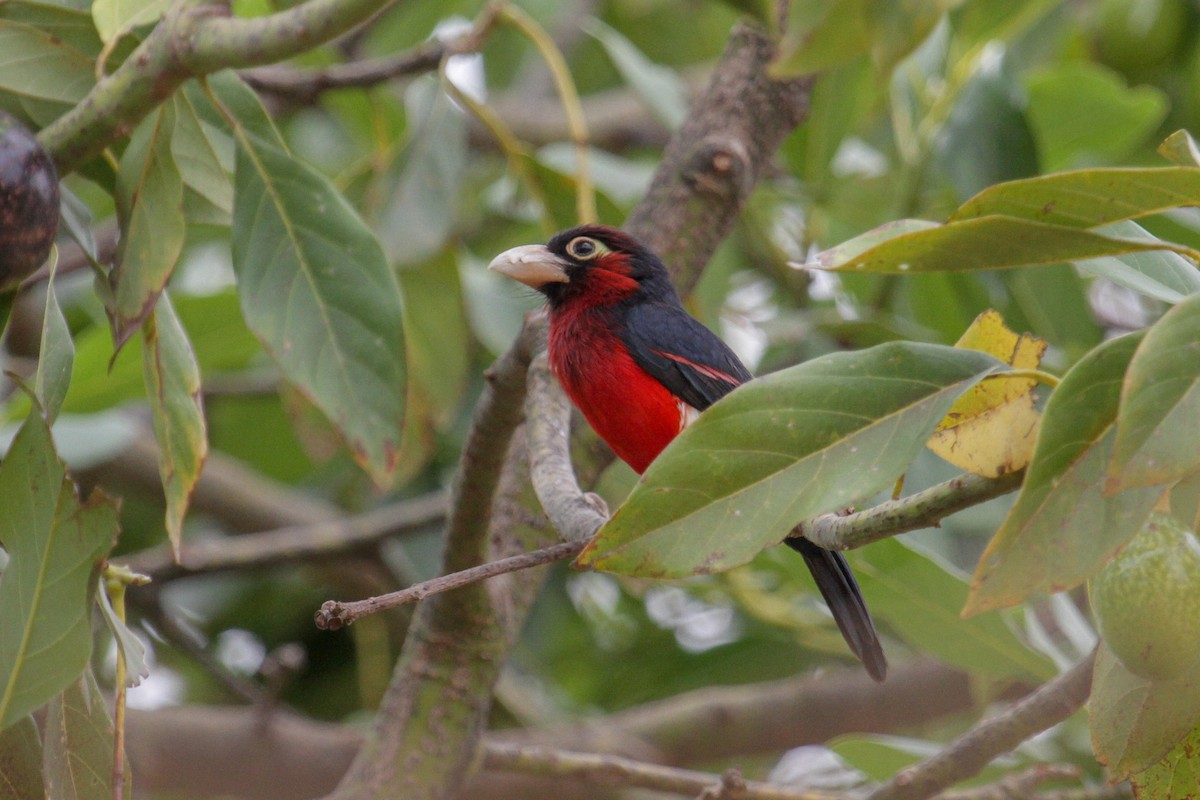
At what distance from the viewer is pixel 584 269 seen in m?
3.47

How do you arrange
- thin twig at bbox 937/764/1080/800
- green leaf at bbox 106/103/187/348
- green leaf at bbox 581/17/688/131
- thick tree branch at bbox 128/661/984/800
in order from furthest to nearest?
green leaf at bbox 581/17/688/131
thick tree branch at bbox 128/661/984/800
thin twig at bbox 937/764/1080/800
green leaf at bbox 106/103/187/348

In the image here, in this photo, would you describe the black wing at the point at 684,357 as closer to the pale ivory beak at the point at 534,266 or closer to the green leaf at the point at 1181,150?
the pale ivory beak at the point at 534,266

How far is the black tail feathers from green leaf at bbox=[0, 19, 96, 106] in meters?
1.55

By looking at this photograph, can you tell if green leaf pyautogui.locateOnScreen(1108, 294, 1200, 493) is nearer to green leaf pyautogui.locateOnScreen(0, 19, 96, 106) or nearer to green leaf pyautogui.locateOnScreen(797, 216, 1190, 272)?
Result: green leaf pyautogui.locateOnScreen(797, 216, 1190, 272)

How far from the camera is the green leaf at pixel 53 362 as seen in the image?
1876 mm

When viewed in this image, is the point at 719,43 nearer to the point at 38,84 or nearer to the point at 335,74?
the point at 335,74

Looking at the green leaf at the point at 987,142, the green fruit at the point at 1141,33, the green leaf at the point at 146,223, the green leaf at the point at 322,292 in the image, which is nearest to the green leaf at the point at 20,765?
the green leaf at the point at 146,223

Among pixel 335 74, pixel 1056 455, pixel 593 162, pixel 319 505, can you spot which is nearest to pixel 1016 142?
pixel 593 162

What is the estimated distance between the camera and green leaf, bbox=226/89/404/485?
2.39 metres

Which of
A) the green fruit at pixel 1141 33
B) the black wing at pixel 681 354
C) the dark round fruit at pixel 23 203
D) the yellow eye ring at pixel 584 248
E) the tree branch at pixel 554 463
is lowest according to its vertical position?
the tree branch at pixel 554 463

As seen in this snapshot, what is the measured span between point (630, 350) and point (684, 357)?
0.14m

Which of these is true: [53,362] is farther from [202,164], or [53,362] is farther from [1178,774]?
[1178,774]

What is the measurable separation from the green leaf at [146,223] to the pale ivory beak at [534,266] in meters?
1.31

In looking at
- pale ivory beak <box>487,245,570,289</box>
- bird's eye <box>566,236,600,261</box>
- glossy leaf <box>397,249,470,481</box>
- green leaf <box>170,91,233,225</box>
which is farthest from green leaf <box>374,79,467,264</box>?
green leaf <box>170,91,233,225</box>
